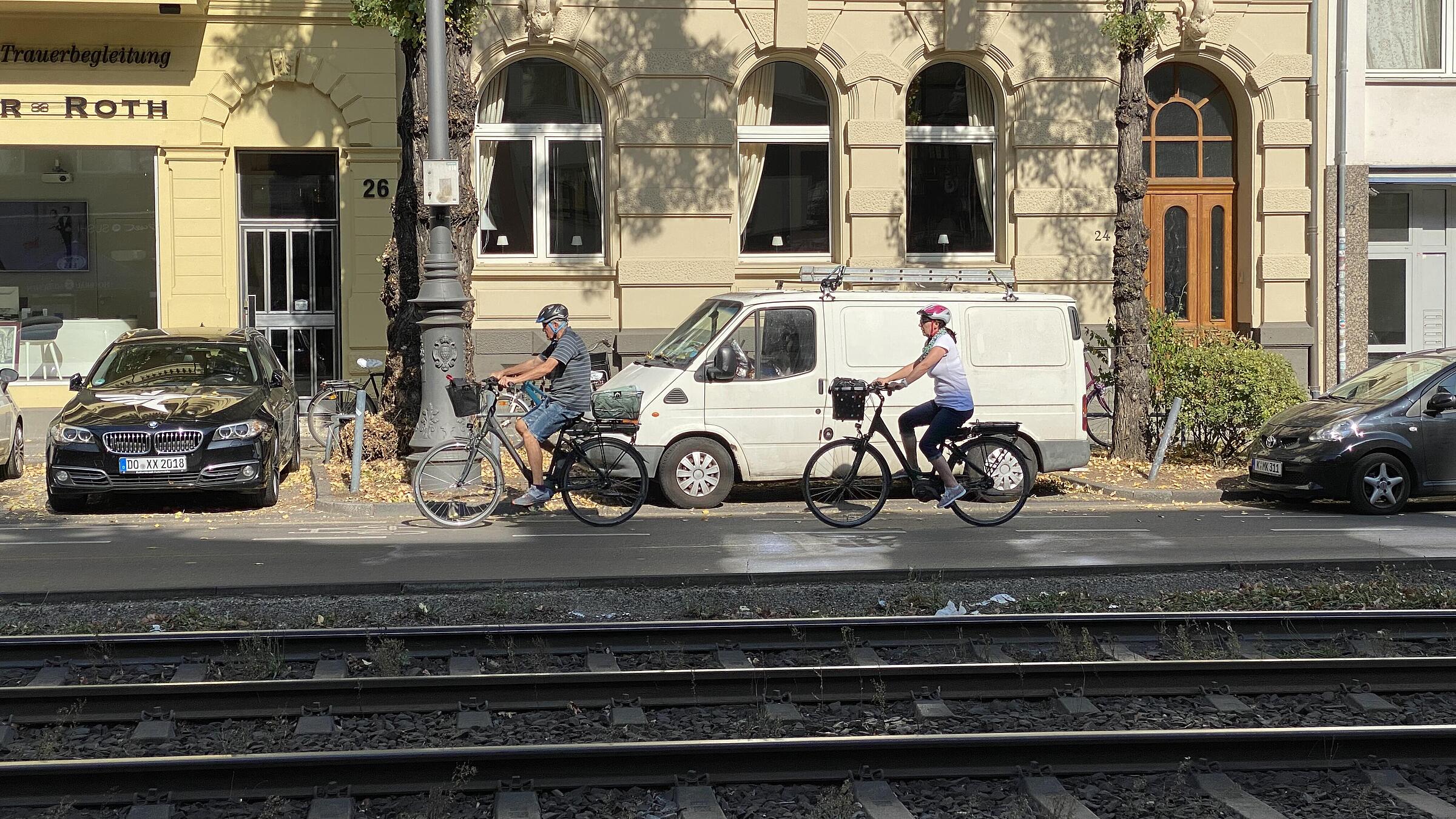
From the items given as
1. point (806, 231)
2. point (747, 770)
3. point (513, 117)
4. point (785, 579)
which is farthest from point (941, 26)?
point (747, 770)

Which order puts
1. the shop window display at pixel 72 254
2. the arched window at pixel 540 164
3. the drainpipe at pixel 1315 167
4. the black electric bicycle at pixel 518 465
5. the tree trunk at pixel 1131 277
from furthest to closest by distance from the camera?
the drainpipe at pixel 1315 167 → the arched window at pixel 540 164 → the shop window display at pixel 72 254 → the tree trunk at pixel 1131 277 → the black electric bicycle at pixel 518 465

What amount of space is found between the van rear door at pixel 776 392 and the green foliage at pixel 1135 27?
5.06 meters

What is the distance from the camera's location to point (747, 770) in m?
5.95

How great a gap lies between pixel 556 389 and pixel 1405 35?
50.6 ft

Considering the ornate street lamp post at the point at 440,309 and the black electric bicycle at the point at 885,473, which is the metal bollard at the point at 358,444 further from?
the black electric bicycle at the point at 885,473

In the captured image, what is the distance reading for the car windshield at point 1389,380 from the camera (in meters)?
14.2

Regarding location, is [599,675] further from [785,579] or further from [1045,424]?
→ [1045,424]

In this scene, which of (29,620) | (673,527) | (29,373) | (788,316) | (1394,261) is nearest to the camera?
(29,620)

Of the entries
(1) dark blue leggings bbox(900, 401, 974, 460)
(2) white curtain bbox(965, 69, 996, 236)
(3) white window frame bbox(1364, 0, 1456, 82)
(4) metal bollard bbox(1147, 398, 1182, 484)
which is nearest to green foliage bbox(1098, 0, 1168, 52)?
(4) metal bollard bbox(1147, 398, 1182, 484)

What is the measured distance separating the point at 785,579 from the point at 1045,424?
5.18m

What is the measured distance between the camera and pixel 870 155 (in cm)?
2062

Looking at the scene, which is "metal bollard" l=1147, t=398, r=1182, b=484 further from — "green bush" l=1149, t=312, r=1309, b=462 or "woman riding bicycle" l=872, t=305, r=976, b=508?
"woman riding bicycle" l=872, t=305, r=976, b=508

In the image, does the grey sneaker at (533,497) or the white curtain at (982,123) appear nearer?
the grey sneaker at (533,497)

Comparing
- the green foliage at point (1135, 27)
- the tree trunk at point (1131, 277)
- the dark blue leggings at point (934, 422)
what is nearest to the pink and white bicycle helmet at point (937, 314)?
the dark blue leggings at point (934, 422)
